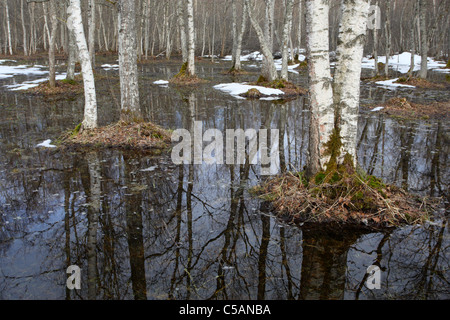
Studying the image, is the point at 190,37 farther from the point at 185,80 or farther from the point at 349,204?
the point at 349,204

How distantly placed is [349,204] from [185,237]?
2.48m

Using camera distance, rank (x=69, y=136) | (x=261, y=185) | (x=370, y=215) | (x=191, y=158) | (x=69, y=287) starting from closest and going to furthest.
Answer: (x=69, y=287) → (x=370, y=215) → (x=261, y=185) → (x=191, y=158) → (x=69, y=136)

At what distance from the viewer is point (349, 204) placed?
16.5ft

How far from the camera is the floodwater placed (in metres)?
3.55

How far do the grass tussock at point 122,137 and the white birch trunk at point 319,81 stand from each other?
14.6 ft

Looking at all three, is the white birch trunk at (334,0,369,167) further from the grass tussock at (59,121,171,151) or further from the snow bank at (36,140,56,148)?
the snow bank at (36,140,56,148)

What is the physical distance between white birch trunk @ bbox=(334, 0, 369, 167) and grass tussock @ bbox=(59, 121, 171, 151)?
187 inches

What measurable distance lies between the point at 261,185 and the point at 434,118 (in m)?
9.21

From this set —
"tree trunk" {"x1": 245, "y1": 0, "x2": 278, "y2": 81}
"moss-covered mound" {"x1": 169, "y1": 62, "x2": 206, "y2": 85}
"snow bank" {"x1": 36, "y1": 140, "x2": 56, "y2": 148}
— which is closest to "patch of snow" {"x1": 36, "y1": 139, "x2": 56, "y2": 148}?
"snow bank" {"x1": 36, "y1": 140, "x2": 56, "y2": 148}

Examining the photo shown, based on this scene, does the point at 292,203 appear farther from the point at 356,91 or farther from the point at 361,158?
the point at 361,158

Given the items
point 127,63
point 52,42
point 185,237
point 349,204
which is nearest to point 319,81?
point 349,204
